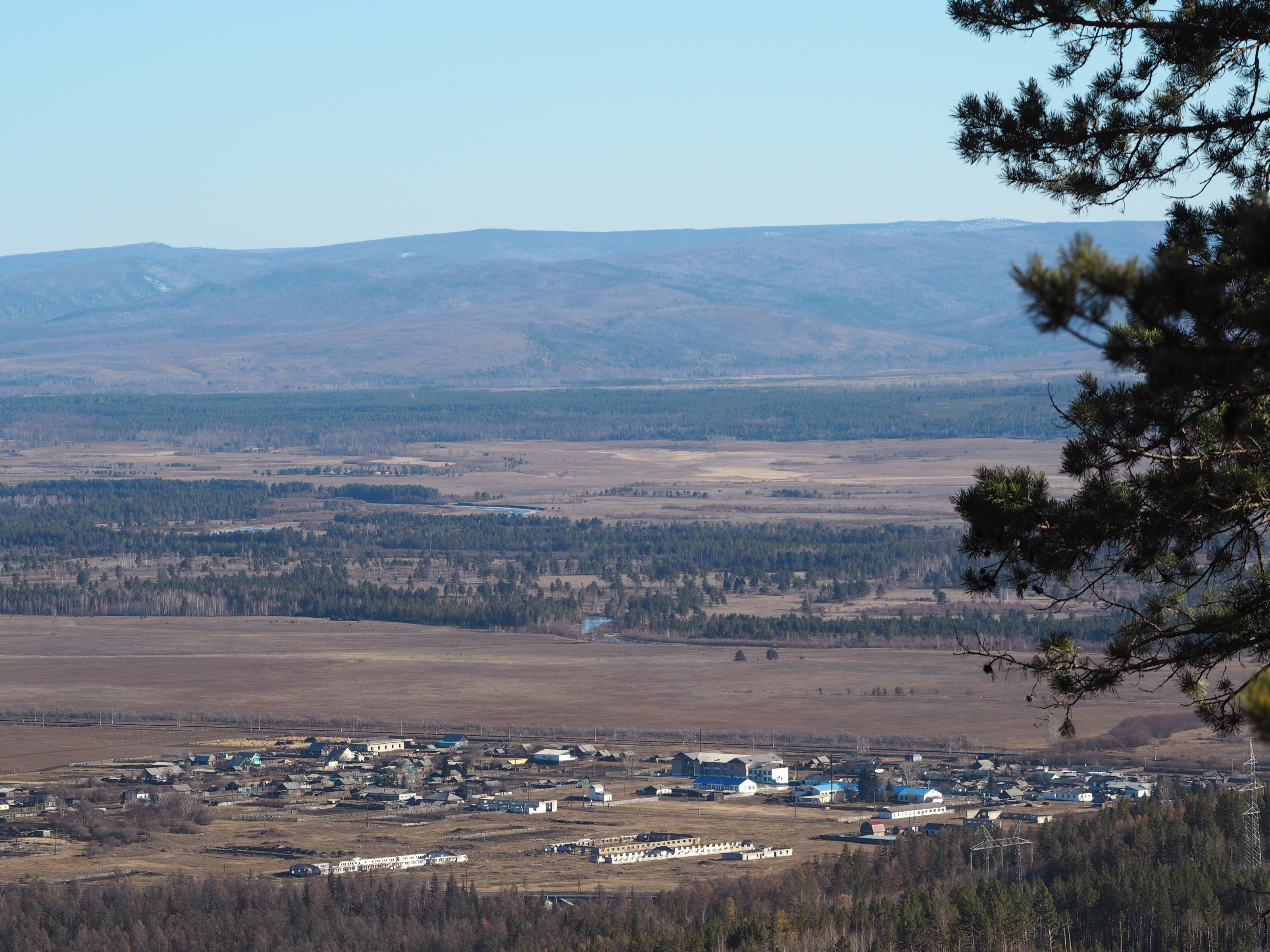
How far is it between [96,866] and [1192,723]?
39.3 meters

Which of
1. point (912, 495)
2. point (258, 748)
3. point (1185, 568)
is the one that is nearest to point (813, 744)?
point (258, 748)

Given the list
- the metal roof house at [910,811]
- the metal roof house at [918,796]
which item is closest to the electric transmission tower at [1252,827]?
the metal roof house at [910,811]

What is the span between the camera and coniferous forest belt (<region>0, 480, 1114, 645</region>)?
10431 cm

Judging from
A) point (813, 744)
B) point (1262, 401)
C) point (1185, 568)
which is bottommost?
point (813, 744)

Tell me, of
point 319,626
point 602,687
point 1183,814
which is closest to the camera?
point 1183,814

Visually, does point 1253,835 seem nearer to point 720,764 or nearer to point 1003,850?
point 1003,850

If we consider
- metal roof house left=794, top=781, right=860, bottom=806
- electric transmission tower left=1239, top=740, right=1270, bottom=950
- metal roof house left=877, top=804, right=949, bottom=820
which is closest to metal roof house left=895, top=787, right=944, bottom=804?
metal roof house left=877, top=804, right=949, bottom=820

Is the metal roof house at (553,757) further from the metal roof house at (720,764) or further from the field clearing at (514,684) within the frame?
the field clearing at (514,684)

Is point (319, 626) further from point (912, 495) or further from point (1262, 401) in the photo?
point (1262, 401)

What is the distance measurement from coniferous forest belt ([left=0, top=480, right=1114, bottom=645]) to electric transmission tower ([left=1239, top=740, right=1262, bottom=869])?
119 feet

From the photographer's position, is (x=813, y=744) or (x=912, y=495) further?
(x=912, y=495)

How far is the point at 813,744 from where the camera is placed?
67.2 metres

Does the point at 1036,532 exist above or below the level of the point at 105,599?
above

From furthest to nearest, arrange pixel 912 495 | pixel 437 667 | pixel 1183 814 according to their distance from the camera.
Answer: pixel 912 495
pixel 437 667
pixel 1183 814
